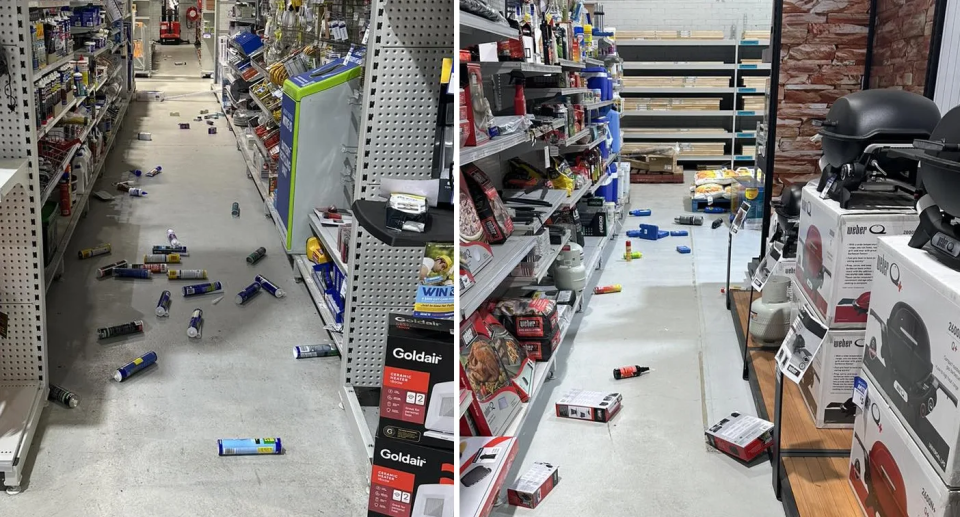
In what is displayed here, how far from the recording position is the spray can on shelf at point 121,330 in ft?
13.6

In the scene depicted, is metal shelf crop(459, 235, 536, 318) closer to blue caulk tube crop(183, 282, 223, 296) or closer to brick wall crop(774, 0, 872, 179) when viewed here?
blue caulk tube crop(183, 282, 223, 296)

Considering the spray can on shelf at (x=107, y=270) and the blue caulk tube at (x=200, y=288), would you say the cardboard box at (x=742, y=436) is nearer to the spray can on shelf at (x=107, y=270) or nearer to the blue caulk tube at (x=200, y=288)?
the blue caulk tube at (x=200, y=288)

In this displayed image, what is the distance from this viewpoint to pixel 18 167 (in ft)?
10.00

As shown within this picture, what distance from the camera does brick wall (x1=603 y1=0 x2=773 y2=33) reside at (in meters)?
12.5

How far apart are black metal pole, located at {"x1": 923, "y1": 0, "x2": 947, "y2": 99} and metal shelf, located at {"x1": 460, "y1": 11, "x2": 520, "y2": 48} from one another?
7.76 feet

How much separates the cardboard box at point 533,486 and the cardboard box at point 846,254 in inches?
45.1

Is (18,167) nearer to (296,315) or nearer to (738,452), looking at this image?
(296,315)

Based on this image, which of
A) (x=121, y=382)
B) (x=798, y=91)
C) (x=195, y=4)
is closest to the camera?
(x=121, y=382)

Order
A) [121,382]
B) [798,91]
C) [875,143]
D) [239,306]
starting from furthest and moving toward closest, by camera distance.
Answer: [798,91] → [239,306] → [121,382] → [875,143]

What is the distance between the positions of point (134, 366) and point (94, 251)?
216 cm

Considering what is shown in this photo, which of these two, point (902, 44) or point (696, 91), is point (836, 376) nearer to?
point (902, 44)

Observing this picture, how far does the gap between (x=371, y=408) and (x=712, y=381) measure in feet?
5.79

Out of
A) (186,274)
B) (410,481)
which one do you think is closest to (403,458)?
(410,481)

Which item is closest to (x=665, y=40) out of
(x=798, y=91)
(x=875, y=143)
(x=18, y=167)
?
(x=798, y=91)
